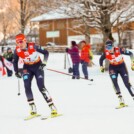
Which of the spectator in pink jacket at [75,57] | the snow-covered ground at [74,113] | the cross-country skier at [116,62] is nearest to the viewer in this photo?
the snow-covered ground at [74,113]

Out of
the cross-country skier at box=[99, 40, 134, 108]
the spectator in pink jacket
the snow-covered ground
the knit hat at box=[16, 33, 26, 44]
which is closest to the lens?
the snow-covered ground

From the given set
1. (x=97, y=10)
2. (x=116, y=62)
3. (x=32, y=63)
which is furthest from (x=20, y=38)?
(x=97, y=10)

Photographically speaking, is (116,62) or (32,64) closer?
(32,64)

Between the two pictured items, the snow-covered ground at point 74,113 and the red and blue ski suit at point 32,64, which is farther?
the red and blue ski suit at point 32,64

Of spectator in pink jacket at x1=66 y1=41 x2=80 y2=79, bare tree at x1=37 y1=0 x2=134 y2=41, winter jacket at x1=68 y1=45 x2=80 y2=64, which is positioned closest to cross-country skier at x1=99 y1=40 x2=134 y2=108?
spectator in pink jacket at x1=66 y1=41 x2=80 y2=79

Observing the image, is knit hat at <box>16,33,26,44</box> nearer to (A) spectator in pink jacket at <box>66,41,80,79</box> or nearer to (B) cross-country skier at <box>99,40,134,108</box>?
(B) cross-country skier at <box>99,40,134,108</box>

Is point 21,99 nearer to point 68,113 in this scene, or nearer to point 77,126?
point 68,113

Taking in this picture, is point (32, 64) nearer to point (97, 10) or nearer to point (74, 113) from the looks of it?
point (74, 113)

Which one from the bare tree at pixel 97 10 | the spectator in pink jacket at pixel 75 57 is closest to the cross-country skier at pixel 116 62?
the spectator in pink jacket at pixel 75 57

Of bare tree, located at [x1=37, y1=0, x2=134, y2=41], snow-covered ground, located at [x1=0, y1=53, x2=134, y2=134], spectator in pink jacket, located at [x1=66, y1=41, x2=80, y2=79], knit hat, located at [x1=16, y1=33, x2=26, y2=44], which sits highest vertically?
bare tree, located at [x1=37, y1=0, x2=134, y2=41]

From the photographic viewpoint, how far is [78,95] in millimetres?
13141

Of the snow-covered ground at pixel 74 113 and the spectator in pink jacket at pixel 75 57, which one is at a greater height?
the spectator in pink jacket at pixel 75 57

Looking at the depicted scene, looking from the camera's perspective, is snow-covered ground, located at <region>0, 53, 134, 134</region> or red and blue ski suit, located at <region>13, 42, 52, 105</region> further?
red and blue ski suit, located at <region>13, 42, 52, 105</region>

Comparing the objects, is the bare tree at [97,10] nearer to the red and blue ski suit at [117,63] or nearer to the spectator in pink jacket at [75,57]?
the spectator in pink jacket at [75,57]
